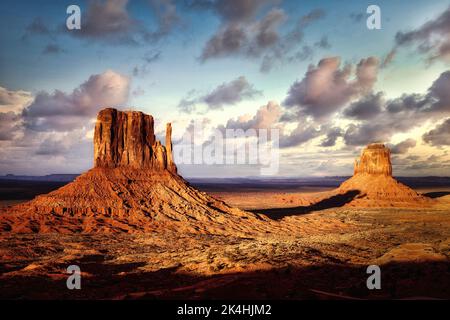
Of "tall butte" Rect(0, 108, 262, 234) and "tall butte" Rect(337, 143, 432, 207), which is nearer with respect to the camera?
"tall butte" Rect(0, 108, 262, 234)

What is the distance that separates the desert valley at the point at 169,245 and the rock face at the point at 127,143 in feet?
0.39

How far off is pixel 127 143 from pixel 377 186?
59415 millimetres

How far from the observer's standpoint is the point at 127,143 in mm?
37625

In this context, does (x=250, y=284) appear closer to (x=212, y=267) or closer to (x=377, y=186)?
(x=212, y=267)

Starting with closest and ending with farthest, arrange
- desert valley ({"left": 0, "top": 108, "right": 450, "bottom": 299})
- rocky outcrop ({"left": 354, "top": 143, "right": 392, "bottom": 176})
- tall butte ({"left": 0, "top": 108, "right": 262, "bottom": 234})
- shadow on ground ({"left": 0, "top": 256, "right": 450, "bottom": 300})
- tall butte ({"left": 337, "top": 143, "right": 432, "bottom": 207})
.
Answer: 1. shadow on ground ({"left": 0, "top": 256, "right": 450, "bottom": 300})
2. desert valley ({"left": 0, "top": 108, "right": 450, "bottom": 299})
3. tall butte ({"left": 0, "top": 108, "right": 262, "bottom": 234})
4. tall butte ({"left": 337, "top": 143, "right": 432, "bottom": 207})
5. rocky outcrop ({"left": 354, "top": 143, "right": 392, "bottom": 176})

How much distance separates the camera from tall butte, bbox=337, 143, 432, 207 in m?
66.5

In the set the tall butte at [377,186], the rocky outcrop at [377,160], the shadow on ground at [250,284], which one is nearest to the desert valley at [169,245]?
the shadow on ground at [250,284]

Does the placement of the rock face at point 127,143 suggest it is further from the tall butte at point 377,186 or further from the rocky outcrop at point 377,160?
the rocky outcrop at point 377,160

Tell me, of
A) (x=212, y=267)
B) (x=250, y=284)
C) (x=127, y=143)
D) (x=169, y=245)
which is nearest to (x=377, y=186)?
(x=127, y=143)

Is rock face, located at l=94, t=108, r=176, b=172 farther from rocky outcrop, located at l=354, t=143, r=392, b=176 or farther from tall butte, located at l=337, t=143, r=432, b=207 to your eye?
rocky outcrop, located at l=354, t=143, r=392, b=176

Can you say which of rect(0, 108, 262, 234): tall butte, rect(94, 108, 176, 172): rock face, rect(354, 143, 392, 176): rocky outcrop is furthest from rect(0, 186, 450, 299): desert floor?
rect(354, 143, 392, 176): rocky outcrop

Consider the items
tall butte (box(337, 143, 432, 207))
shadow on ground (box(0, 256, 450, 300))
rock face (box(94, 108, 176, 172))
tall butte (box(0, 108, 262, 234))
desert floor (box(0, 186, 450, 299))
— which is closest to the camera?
shadow on ground (box(0, 256, 450, 300))

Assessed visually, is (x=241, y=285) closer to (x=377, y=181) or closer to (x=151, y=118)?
(x=151, y=118)
